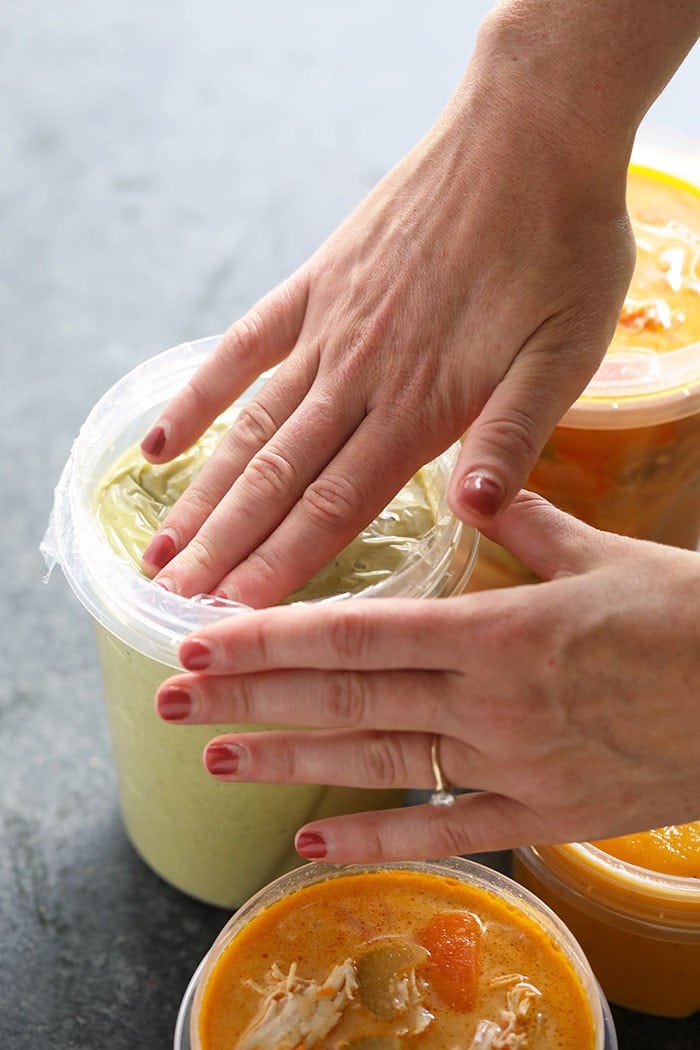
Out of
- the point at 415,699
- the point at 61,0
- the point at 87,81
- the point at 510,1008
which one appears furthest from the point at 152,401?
the point at 61,0

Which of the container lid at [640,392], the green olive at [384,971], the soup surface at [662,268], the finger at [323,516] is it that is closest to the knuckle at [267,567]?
the finger at [323,516]

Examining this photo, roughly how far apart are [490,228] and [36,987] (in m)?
0.98

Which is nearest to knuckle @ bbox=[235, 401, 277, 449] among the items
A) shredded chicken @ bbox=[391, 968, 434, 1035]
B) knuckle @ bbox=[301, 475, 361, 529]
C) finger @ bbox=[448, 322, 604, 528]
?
knuckle @ bbox=[301, 475, 361, 529]

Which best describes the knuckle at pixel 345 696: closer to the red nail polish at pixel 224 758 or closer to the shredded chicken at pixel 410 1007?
the red nail polish at pixel 224 758

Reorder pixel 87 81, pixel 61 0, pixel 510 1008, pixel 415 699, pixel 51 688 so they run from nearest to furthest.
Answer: pixel 415 699, pixel 510 1008, pixel 51 688, pixel 87 81, pixel 61 0

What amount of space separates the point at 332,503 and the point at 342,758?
279 millimetres

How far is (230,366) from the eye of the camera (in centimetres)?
152

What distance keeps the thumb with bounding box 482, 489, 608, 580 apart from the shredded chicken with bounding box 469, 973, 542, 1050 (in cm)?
40

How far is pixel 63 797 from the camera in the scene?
1.78 metres

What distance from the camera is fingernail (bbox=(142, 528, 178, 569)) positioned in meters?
1.41

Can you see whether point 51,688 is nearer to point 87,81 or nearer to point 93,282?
point 93,282

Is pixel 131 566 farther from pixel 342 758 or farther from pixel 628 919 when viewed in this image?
pixel 628 919

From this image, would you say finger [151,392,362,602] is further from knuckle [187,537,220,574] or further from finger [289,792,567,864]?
finger [289,792,567,864]

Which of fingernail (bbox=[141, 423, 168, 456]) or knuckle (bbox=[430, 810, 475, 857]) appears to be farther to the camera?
fingernail (bbox=[141, 423, 168, 456])
